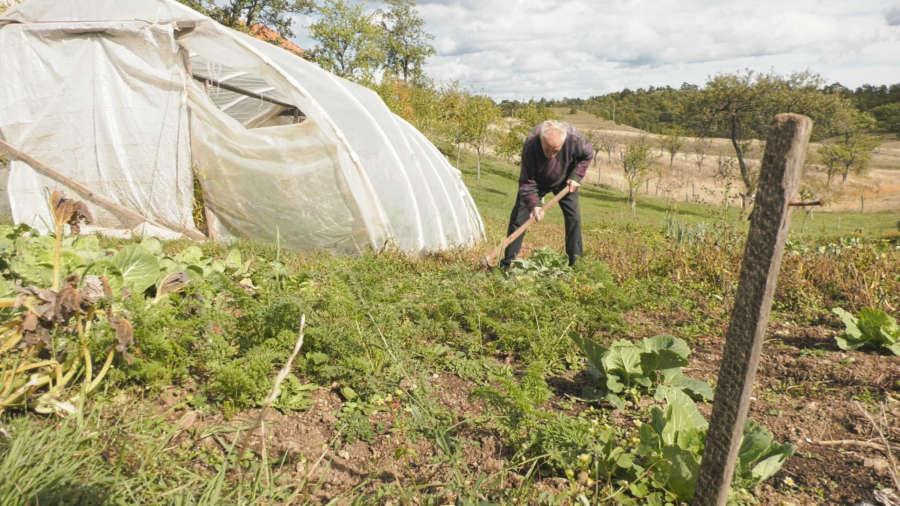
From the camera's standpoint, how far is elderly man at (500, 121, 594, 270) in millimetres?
5777

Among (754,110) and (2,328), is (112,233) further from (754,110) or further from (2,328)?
(754,110)

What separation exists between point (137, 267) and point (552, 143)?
3920 millimetres

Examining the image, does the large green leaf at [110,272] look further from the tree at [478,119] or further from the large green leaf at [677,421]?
the tree at [478,119]

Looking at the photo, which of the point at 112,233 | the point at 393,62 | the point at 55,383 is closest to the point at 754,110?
the point at 393,62

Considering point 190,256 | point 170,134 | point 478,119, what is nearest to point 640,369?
point 190,256

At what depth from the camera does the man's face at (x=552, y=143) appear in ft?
18.2

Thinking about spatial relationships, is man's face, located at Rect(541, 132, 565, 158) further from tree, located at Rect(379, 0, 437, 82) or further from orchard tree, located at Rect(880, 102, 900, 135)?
orchard tree, located at Rect(880, 102, 900, 135)

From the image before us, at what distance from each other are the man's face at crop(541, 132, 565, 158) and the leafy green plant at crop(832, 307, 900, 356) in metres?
2.95

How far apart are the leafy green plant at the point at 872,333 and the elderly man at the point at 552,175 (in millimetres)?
2505

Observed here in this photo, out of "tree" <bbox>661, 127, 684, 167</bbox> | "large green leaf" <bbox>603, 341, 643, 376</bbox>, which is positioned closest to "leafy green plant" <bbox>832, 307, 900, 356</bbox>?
"large green leaf" <bbox>603, 341, 643, 376</bbox>

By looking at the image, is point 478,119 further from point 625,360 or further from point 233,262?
point 625,360

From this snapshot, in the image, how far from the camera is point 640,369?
3.05 meters

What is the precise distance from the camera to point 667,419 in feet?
7.67

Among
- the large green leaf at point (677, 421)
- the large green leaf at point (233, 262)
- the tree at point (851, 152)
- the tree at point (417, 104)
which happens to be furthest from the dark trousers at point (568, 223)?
the tree at point (851, 152)
